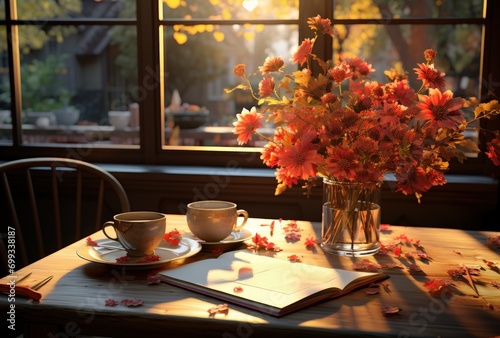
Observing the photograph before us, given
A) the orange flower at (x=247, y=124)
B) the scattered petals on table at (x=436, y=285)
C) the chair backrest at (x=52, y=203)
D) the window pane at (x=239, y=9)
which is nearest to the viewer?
the scattered petals on table at (x=436, y=285)

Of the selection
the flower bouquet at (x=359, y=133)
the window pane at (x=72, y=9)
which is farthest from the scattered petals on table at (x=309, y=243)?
the window pane at (x=72, y=9)

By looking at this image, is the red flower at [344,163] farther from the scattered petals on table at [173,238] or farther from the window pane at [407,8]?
the window pane at [407,8]

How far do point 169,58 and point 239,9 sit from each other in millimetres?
3379

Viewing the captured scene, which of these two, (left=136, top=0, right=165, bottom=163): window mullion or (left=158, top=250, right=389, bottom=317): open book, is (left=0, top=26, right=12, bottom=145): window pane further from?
(left=158, top=250, right=389, bottom=317): open book

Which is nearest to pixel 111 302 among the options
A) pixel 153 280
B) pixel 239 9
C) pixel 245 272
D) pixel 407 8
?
pixel 153 280

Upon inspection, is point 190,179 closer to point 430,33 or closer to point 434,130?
point 434,130

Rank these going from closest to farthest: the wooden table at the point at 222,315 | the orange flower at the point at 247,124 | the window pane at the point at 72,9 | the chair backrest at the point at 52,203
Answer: the wooden table at the point at 222,315 → the orange flower at the point at 247,124 → the chair backrest at the point at 52,203 → the window pane at the point at 72,9

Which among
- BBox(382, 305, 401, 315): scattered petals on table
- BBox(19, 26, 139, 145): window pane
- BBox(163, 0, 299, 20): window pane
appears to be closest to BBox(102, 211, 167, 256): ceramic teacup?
BBox(382, 305, 401, 315): scattered petals on table

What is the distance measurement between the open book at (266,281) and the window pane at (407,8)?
238cm

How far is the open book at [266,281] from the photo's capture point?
3.26 feet

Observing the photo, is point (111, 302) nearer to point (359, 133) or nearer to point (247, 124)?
point (247, 124)

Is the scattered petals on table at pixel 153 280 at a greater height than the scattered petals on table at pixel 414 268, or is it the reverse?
the scattered petals on table at pixel 153 280

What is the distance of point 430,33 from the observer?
6066mm

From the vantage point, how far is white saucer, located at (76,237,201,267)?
3.88ft
